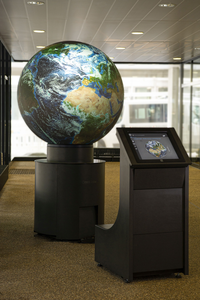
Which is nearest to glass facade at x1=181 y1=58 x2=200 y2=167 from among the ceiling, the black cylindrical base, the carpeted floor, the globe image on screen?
the ceiling

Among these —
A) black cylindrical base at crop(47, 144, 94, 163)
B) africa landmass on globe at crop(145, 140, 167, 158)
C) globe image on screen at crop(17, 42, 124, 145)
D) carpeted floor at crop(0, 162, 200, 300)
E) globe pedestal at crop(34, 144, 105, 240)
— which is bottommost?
carpeted floor at crop(0, 162, 200, 300)

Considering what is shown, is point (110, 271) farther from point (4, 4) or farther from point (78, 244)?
point (4, 4)

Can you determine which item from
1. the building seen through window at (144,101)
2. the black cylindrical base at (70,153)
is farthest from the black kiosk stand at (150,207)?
the building seen through window at (144,101)

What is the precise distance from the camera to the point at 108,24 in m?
8.51

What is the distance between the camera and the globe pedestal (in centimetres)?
437

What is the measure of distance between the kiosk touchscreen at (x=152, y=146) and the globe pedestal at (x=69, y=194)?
1.20 m

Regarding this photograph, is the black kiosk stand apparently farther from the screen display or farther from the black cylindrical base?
the black cylindrical base

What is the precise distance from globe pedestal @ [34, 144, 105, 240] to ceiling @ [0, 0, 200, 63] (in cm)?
378

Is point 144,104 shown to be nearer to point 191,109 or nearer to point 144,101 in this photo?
point 144,101

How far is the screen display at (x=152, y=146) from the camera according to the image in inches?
128

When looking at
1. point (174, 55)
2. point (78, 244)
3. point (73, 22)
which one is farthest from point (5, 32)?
point (78, 244)

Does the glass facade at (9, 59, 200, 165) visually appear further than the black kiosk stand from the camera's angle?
Yes

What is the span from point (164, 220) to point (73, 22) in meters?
6.30

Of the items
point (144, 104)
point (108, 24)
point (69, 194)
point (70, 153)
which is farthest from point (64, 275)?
point (144, 104)
